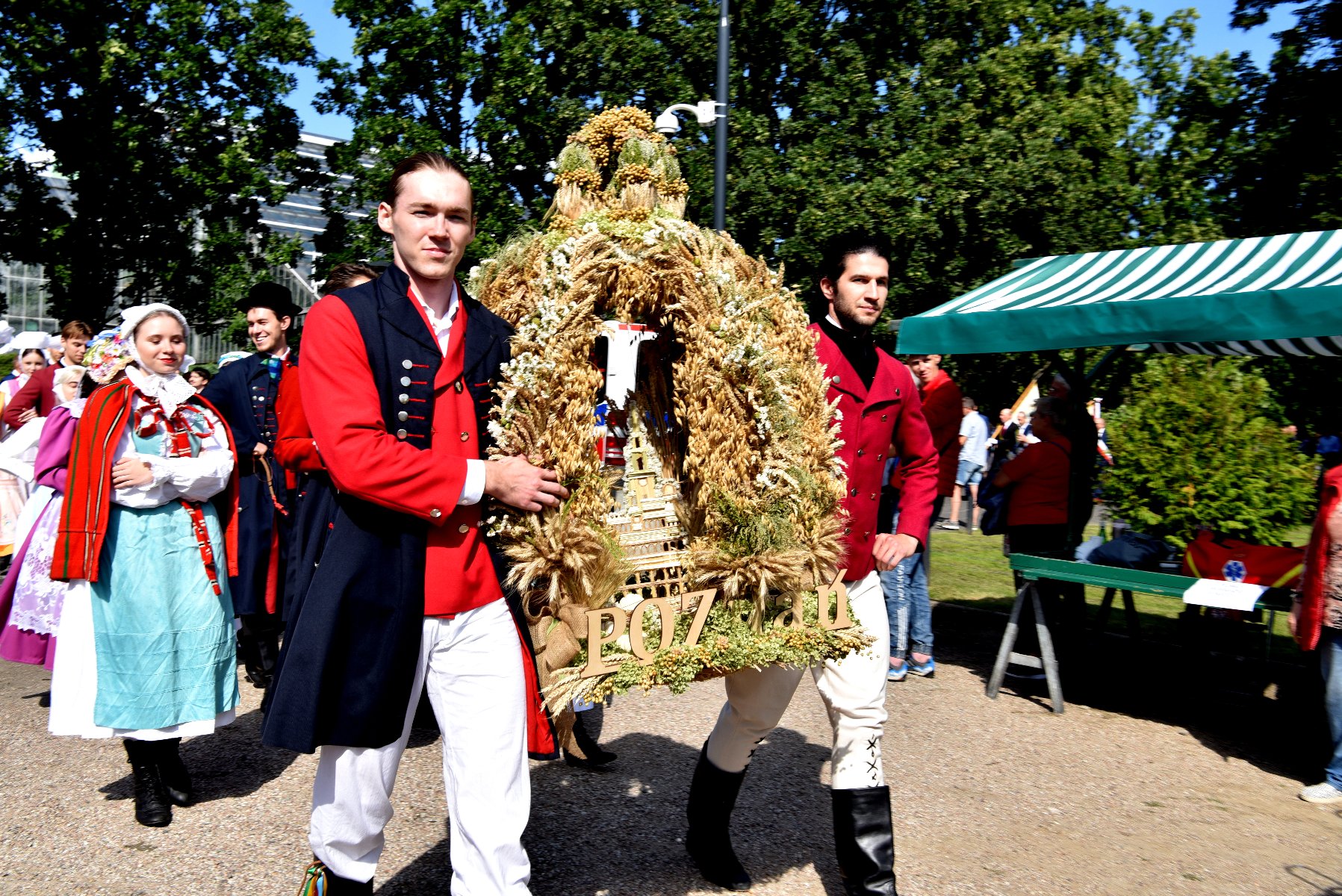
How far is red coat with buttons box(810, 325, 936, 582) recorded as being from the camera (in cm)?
384

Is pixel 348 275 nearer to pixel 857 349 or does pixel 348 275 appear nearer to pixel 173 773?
pixel 173 773

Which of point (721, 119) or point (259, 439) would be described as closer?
point (259, 439)

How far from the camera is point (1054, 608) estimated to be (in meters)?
7.26

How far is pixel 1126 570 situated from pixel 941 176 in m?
14.0

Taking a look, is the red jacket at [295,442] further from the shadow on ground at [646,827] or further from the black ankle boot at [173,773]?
the shadow on ground at [646,827]

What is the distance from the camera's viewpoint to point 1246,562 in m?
6.09

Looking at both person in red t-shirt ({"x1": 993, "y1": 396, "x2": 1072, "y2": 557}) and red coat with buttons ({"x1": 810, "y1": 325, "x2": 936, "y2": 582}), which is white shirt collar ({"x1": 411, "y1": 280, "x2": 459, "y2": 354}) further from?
person in red t-shirt ({"x1": 993, "y1": 396, "x2": 1072, "y2": 557})

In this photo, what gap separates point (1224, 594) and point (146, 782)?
5.47 meters

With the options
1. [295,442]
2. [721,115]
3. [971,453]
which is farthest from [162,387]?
[971,453]

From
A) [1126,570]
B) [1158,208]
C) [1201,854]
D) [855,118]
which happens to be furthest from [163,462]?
[1158,208]

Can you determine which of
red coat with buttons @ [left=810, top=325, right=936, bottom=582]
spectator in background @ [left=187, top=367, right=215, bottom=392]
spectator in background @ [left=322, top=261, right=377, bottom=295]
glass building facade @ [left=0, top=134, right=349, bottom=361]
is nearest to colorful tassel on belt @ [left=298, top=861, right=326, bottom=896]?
red coat with buttons @ [left=810, top=325, right=936, bottom=582]

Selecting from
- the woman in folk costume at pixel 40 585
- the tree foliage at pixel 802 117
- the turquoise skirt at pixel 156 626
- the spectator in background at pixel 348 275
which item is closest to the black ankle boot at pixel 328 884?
the turquoise skirt at pixel 156 626

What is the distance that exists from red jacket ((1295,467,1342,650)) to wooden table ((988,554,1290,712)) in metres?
0.54

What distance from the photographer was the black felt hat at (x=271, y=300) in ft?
19.9
